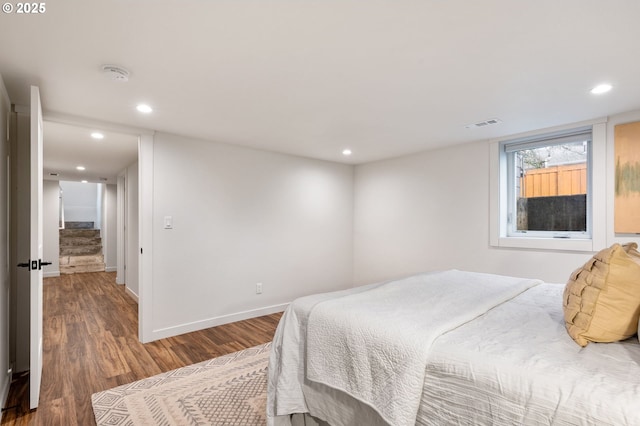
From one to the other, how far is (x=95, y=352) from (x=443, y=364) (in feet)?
10.7

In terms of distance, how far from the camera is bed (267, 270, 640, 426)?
3.25 feet

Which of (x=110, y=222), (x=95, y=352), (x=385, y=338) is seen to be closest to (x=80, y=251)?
(x=110, y=222)

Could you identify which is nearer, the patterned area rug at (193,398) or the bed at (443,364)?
the bed at (443,364)

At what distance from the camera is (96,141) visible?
3.75 meters

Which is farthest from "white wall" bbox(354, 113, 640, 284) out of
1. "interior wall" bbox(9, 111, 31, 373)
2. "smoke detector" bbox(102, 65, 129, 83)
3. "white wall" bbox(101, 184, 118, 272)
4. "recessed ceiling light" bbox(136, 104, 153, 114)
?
"white wall" bbox(101, 184, 118, 272)

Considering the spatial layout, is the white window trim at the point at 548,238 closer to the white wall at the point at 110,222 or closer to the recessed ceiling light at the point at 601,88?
the recessed ceiling light at the point at 601,88

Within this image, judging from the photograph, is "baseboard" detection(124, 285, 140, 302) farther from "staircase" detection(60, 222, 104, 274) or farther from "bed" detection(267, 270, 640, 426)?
"bed" detection(267, 270, 640, 426)

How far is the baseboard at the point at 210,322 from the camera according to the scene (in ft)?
11.1

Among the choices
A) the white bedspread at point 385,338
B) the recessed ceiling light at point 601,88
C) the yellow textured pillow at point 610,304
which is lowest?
the white bedspread at point 385,338

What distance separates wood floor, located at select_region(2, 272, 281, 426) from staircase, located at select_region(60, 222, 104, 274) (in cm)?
309

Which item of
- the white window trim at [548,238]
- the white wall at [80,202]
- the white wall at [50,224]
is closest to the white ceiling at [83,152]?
the white wall at [50,224]

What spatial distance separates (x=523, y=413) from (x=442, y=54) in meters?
1.71

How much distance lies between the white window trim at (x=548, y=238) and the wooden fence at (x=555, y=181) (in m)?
0.21

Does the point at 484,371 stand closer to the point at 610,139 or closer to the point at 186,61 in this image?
the point at 186,61
